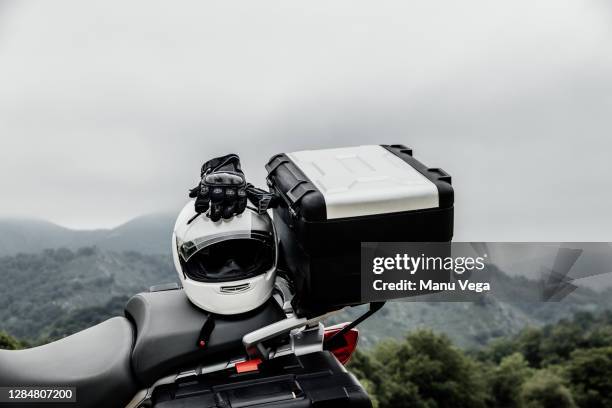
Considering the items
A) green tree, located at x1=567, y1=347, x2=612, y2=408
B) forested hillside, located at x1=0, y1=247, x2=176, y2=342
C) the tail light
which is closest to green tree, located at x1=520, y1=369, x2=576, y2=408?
green tree, located at x1=567, y1=347, x2=612, y2=408

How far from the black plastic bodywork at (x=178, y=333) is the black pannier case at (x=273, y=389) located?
78 millimetres

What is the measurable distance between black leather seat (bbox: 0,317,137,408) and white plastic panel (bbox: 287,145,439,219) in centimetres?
90

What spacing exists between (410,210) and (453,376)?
4.19 meters

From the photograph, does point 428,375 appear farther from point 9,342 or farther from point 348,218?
point 348,218

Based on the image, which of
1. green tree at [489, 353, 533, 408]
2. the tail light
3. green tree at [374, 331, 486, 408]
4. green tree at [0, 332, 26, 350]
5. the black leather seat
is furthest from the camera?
green tree at [489, 353, 533, 408]

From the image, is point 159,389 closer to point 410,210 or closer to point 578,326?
point 410,210

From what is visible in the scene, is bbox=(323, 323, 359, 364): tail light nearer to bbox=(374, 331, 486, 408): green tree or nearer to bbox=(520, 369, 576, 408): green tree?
bbox=(374, 331, 486, 408): green tree

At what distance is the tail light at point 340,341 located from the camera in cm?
296

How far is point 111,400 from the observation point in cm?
253

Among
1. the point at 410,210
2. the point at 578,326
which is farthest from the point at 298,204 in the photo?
the point at 578,326

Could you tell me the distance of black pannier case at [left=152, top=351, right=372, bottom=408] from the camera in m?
2.57

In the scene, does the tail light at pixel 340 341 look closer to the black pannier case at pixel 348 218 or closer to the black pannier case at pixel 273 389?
the black pannier case at pixel 273 389

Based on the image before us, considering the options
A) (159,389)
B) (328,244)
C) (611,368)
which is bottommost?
(611,368)

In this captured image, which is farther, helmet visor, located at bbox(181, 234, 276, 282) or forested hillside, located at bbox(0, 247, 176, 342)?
forested hillside, located at bbox(0, 247, 176, 342)
